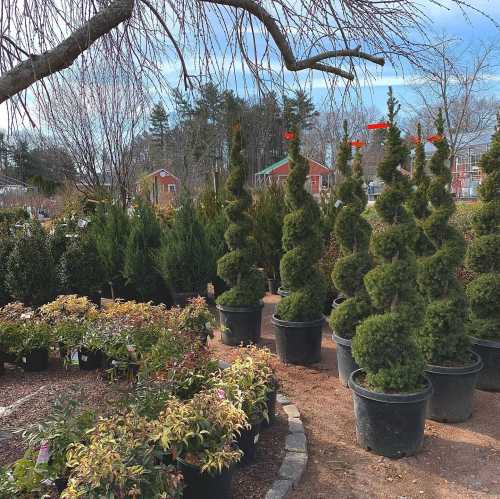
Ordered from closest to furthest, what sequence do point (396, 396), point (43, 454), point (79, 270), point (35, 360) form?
point (43, 454) < point (396, 396) < point (35, 360) < point (79, 270)

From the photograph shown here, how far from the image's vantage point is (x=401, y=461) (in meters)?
2.94

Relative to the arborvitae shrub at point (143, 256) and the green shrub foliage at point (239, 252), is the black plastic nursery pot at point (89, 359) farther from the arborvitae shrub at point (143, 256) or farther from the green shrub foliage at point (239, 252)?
the arborvitae shrub at point (143, 256)

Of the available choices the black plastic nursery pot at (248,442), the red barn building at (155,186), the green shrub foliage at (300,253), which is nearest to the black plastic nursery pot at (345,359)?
the green shrub foliage at (300,253)

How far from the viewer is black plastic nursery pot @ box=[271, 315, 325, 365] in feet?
Answer: 15.0

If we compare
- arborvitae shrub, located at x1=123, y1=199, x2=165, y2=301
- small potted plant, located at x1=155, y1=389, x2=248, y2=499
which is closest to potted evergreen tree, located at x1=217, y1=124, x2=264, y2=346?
arborvitae shrub, located at x1=123, y1=199, x2=165, y2=301

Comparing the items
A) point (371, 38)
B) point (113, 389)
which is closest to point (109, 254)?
point (113, 389)

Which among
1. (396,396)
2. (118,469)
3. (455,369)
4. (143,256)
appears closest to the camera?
(118,469)

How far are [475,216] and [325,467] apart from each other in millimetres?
2464

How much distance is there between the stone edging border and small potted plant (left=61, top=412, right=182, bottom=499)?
2.19 feet

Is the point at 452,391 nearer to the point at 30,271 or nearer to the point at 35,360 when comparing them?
the point at 35,360

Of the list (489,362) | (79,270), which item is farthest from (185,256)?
(489,362)

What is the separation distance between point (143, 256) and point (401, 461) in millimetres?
4604

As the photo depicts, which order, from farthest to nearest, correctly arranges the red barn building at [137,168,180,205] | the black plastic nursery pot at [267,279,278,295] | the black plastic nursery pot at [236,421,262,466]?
the red barn building at [137,168,180,205], the black plastic nursery pot at [267,279,278,295], the black plastic nursery pot at [236,421,262,466]

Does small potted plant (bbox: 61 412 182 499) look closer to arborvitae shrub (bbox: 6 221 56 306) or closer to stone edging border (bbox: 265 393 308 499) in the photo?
stone edging border (bbox: 265 393 308 499)
